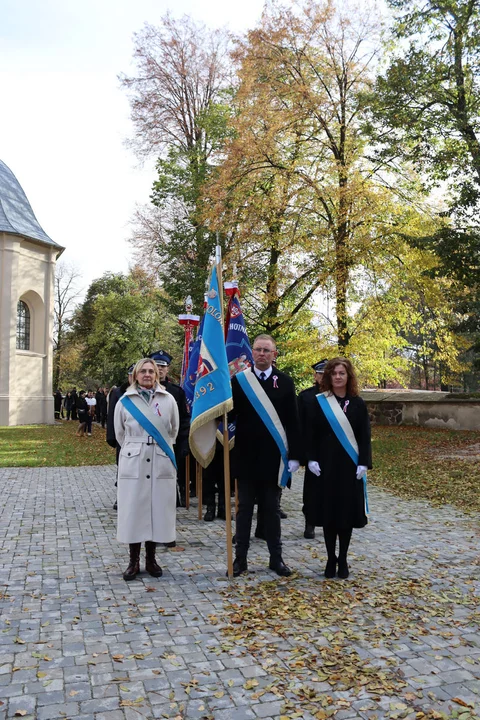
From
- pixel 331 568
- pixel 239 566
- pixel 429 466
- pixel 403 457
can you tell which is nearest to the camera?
pixel 331 568

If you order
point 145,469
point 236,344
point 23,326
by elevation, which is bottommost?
point 145,469

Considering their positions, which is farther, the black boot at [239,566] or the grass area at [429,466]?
the grass area at [429,466]

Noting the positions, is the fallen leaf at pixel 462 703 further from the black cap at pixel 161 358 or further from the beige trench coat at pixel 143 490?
the black cap at pixel 161 358

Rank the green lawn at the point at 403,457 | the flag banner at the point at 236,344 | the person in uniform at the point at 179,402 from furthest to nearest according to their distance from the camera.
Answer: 1. the green lawn at the point at 403,457
2. the flag banner at the point at 236,344
3. the person in uniform at the point at 179,402

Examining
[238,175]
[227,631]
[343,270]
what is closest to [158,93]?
[238,175]

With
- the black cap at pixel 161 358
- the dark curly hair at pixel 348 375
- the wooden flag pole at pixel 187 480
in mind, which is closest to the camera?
the dark curly hair at pixel 348 375

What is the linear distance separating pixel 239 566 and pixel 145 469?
4.13 feet

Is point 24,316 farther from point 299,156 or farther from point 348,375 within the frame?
point 348,375

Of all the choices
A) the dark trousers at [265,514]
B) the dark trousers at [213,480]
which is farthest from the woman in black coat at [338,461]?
the dark trousers at [213,480]

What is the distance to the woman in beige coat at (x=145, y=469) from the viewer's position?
5613mm

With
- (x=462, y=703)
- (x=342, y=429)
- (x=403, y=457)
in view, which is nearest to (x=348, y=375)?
(x=342, y=429)

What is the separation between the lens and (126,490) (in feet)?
18.5

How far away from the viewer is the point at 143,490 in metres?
5.64

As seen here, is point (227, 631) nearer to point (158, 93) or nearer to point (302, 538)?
point (302, 538)
